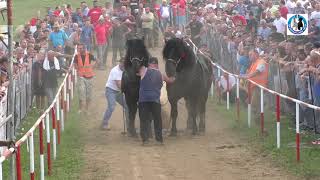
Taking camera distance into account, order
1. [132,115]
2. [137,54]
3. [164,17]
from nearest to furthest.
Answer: [137,54], [132,115], [164,17]

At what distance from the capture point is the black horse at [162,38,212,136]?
703 inches

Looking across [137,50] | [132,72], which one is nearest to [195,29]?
[132,72]

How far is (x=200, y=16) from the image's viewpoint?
33.1 metres

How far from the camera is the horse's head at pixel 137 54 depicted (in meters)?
17.4

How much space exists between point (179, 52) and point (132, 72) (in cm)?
110

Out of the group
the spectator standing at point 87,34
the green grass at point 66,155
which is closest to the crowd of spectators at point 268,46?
the spectator standing at point 87,34

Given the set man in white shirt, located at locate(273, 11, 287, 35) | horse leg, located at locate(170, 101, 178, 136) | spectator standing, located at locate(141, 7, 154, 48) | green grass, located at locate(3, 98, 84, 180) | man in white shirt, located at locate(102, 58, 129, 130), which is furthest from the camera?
spectator standing, located at locate(141, 7, 154, 48)

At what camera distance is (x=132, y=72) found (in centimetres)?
1791

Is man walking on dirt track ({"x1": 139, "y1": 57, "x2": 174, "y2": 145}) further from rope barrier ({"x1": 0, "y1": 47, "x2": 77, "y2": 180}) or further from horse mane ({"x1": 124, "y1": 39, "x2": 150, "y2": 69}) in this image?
rope barrier ({"x1": 0, "y1": 47, "x2": 77, "y2": 180})

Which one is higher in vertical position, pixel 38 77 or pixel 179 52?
pixel 179 52

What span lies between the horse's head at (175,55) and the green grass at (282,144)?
6.70 feet

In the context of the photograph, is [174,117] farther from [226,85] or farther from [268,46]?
[268,46]

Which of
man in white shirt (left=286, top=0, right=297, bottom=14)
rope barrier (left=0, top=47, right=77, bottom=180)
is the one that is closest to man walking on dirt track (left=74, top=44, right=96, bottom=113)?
rope barrier (left=0, top=47, right=77, bottom=180)

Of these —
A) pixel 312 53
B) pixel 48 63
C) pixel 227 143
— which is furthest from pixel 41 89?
pixel 312 53
